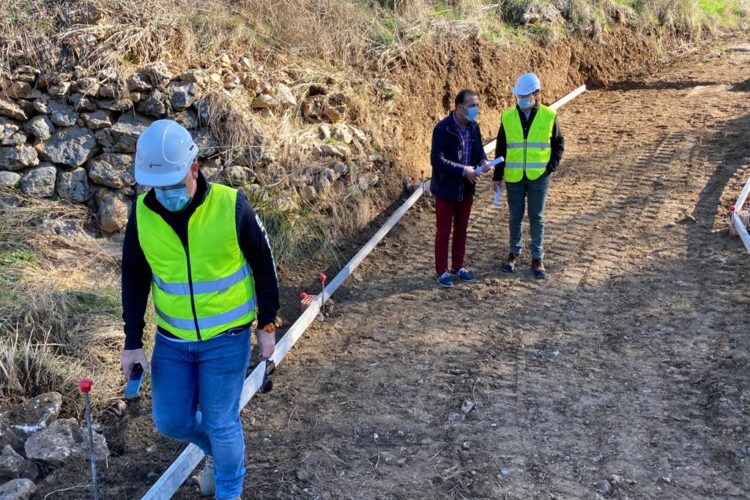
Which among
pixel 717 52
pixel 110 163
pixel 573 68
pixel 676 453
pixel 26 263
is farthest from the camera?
pixel 717 52

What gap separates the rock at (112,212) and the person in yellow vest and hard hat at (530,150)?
3.62 m

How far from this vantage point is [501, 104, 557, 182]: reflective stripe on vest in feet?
20.9

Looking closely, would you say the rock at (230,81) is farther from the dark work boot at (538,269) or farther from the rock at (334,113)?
the dark work boot at (538,269)

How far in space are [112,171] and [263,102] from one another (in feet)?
Result: 5.99

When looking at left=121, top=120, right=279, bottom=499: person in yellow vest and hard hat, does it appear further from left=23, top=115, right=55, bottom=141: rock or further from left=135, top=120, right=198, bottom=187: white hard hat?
left=23, top=115, right=55, bottom=141: rock

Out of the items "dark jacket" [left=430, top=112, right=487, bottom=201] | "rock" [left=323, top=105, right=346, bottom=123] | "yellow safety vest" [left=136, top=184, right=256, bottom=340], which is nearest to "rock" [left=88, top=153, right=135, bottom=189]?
"rock" [left=323, top=105, right=346, bottom=123]

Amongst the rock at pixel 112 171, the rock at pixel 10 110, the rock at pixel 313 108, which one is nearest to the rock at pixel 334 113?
the rock at pixel 313 108

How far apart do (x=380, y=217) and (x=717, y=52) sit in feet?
36.2

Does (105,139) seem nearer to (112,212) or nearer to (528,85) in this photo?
(112,212)

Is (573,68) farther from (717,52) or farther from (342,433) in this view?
(342,433)

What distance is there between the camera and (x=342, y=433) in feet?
15.1

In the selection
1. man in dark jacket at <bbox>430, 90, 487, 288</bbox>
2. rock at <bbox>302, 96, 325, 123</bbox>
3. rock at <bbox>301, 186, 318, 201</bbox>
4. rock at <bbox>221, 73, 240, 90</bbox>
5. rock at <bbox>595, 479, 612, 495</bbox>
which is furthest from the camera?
rock at <bbox>302, 96, 325, 123</bbox>

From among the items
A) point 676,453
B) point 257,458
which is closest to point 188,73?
point 257,458

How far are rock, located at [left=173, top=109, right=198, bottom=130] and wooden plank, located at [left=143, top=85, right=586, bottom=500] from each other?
2177 millimetres
